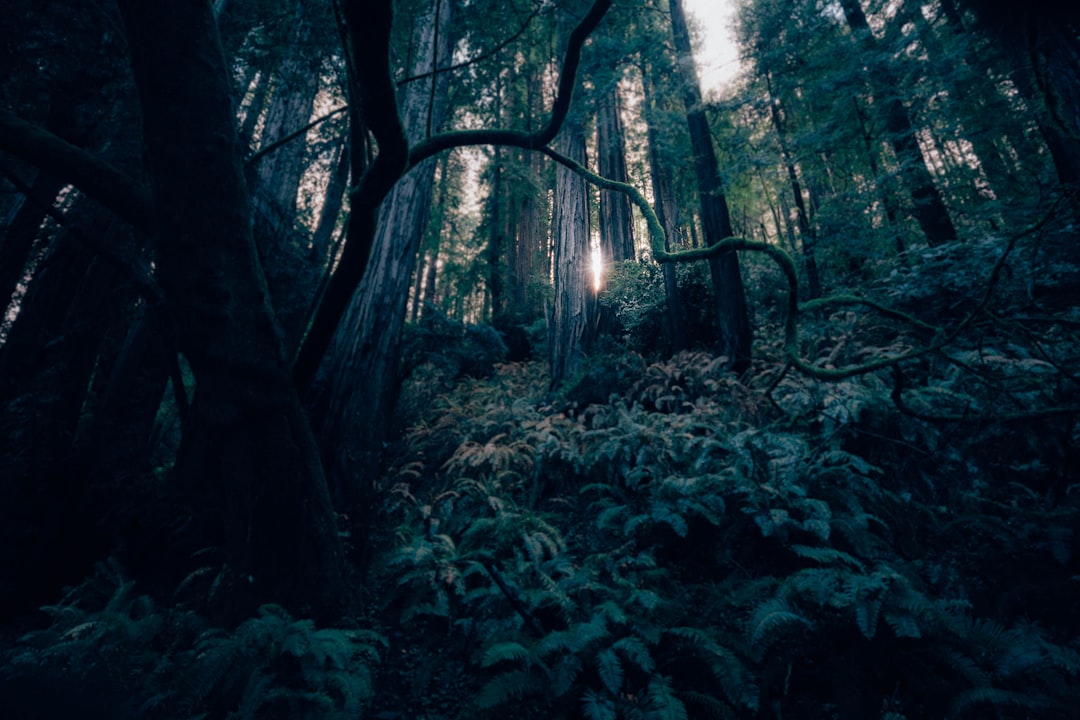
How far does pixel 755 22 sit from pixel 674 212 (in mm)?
4833

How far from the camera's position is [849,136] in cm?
988

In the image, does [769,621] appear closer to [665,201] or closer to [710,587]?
[710,587]

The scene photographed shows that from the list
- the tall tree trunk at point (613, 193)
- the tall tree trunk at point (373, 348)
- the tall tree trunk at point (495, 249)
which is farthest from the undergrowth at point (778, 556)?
the tall tree trunk at point (495, 249)

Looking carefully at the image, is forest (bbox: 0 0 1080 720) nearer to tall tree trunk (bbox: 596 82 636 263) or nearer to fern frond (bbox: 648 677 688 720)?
fern frond (bbox: 648 677 688 720)

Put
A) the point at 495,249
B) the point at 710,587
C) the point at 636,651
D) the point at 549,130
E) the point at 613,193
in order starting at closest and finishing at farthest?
the point at 636,651 → the point at 549,130 → the point at 710,587 → the point at 613,193 → the point at 495,249

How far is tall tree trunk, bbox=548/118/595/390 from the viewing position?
8391mm

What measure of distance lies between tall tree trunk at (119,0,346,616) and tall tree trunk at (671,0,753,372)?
630 centimetres

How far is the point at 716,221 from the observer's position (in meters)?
8.32

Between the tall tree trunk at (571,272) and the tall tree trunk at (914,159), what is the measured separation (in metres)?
6.28

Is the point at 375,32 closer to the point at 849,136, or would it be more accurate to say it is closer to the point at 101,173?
the point at 101,173

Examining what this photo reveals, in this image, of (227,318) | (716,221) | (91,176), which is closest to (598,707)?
(227,318)

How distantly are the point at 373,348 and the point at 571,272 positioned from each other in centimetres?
516

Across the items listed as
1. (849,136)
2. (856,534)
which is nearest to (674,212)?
(849,136)

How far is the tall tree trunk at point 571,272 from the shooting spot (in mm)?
8391
